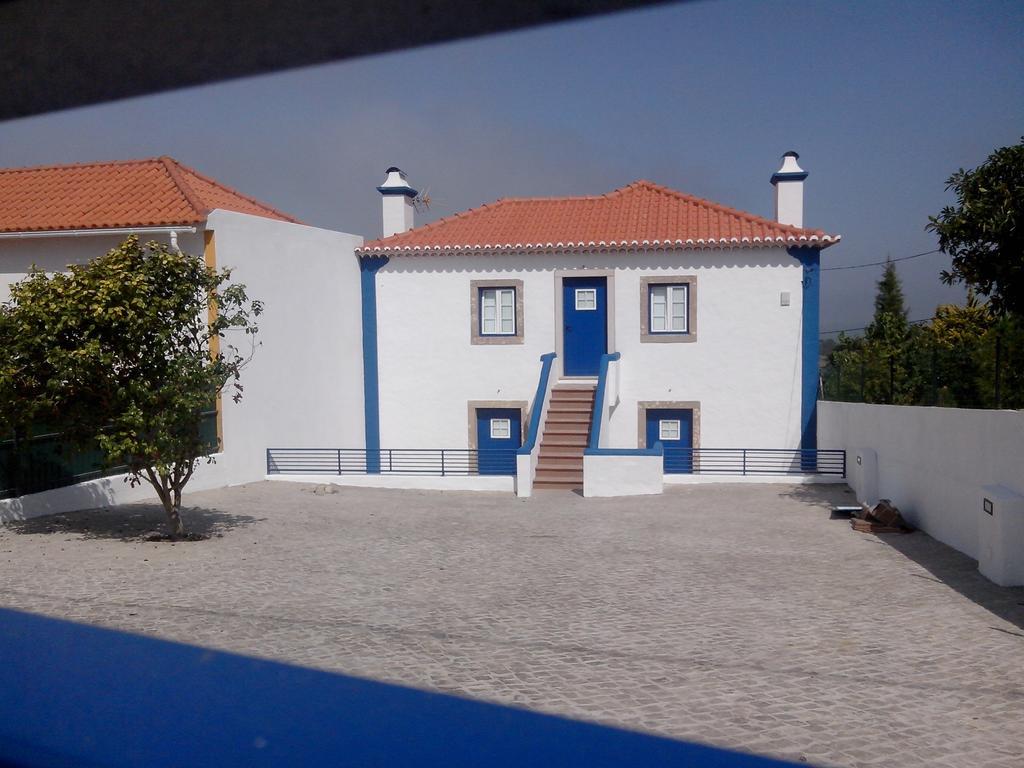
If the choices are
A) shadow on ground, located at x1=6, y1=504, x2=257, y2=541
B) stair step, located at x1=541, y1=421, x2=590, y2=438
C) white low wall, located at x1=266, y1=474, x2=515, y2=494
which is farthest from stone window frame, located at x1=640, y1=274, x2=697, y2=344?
shadow on ground, located at x1=6, y1=504, x2=257, y2=541

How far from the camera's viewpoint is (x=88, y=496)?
12.1 m

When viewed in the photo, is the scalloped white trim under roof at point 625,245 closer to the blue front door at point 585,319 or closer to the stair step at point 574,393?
→ the blue front door at point 585,319

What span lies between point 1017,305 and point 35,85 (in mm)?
9103

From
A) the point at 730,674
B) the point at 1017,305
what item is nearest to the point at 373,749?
the point at 730,674

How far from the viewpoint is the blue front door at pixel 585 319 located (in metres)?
18.3

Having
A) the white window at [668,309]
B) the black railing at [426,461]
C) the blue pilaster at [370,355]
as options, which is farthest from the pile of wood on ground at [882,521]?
the blue pilaster at [370,355]

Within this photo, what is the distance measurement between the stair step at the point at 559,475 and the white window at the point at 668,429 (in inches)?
114

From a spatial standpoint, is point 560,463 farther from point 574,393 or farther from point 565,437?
point 574,393

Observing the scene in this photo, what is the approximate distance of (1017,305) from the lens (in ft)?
30.3

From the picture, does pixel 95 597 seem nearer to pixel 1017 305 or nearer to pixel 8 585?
pixel 8 585

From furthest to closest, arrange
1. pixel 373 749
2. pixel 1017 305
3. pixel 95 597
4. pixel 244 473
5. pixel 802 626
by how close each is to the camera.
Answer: pixel 244 473 → pixel 1017 305 → pixel 95 597 → pixel 802 626 → pixel 373 749

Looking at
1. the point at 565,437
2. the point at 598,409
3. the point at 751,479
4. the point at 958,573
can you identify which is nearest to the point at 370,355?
the point at 565,437

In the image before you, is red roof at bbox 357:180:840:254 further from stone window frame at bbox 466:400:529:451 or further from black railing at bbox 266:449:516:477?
black railing at bbox 266:449:516:477

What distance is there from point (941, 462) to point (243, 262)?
11.1 m
